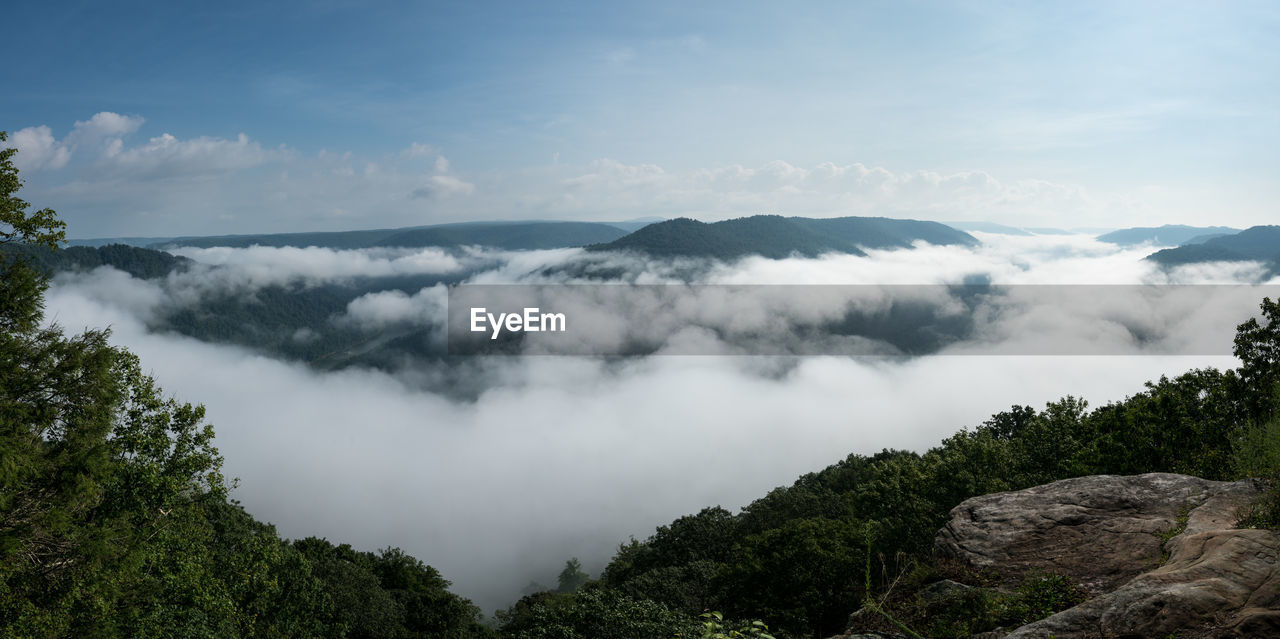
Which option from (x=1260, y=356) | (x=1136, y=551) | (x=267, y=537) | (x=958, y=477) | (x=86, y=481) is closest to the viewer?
(x=1136, y=551)

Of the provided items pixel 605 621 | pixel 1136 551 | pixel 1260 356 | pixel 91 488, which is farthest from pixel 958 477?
pixel 91 488

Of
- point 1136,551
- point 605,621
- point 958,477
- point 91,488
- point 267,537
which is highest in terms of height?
point 1136,551

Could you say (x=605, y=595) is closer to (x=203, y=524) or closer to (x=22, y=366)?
(x=203, y=524)

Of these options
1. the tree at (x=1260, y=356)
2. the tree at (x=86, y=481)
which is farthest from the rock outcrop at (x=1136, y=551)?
the tree at (x=86, y=481)

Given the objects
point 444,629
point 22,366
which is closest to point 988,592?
point 22,366

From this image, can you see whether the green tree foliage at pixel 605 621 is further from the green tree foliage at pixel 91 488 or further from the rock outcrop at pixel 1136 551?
the green tree foliage at pixel 91 488

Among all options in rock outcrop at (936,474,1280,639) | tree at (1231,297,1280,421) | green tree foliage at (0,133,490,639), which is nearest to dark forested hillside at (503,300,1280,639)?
tree at (1231,297,1280,421)

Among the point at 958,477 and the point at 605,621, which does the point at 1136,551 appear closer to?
the point at 605,621

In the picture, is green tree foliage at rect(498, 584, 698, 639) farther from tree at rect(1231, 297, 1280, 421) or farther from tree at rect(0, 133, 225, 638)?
tree at rect(1231, 297, 1280, 421)
